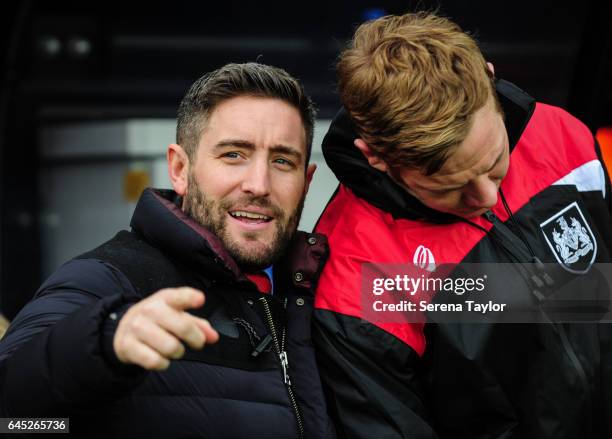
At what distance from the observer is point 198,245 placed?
1885mm

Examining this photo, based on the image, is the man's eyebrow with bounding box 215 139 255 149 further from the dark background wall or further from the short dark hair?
the dark background wall

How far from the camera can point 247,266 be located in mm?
2027

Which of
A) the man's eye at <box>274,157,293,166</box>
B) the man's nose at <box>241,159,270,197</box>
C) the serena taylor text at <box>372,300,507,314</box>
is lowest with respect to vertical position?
the serena taylor text at <box>372,300,507,314</box>

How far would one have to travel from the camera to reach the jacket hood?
6.59 ft

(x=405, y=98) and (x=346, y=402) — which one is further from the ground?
(x=405, y=98)

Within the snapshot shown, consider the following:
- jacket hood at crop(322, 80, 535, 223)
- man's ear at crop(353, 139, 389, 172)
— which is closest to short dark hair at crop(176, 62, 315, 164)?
jacket hood at crop(322, 80, 535, 223)

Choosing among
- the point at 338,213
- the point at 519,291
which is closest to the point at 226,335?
the point at 338,213

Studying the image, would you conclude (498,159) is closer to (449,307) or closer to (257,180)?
(449,307)

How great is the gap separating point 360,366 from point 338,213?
0.43 m

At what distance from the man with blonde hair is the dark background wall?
1843mm

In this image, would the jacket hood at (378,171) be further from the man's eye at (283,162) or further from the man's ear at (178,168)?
the man's ear at (178,168)

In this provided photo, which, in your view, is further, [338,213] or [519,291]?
[338,213]

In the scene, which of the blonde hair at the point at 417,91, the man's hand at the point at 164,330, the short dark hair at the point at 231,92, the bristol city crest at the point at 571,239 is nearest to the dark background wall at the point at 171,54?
the short dark hair at the point at 231,92

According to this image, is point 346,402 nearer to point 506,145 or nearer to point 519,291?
point 519,291
